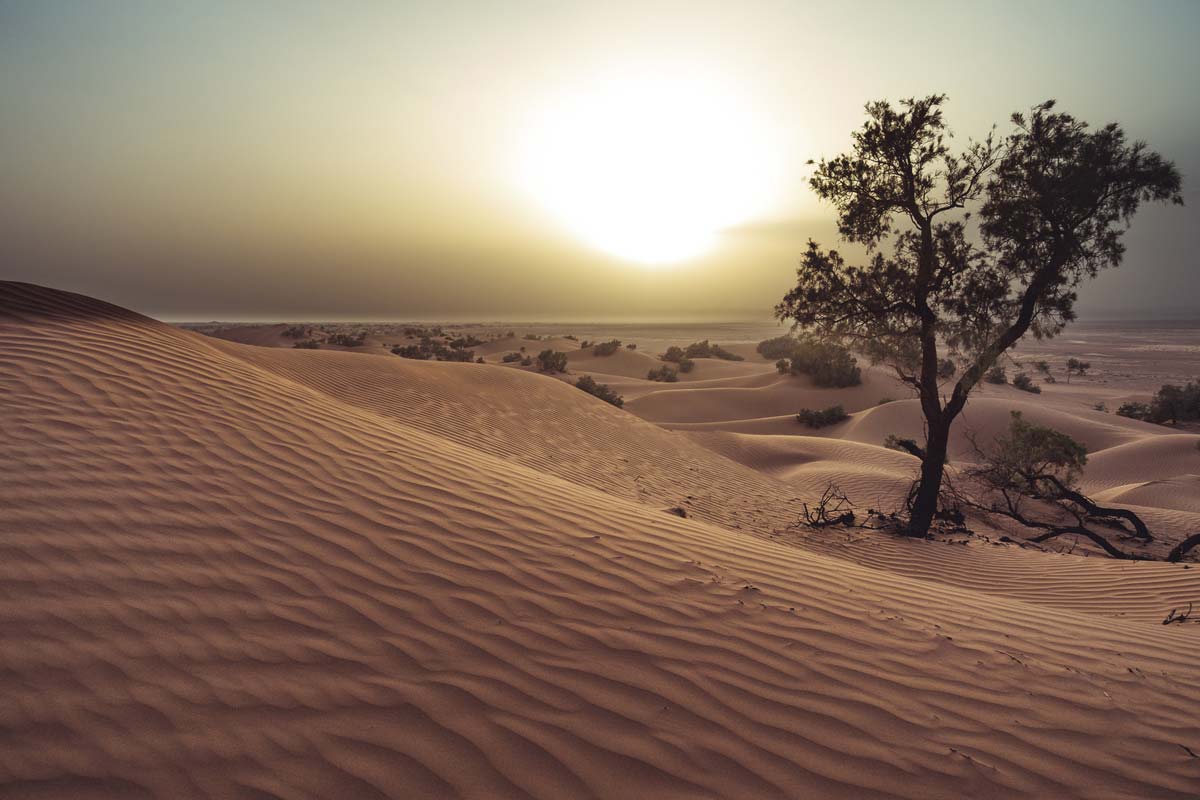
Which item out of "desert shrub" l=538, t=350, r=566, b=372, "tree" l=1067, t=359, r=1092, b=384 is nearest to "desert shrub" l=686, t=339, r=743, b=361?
"desert shrub" l=538, t=350, r=566, b=372

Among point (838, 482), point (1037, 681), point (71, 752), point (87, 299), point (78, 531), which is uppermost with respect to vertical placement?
point (87, 299)

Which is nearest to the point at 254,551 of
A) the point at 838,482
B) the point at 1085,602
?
the point at 1085,602

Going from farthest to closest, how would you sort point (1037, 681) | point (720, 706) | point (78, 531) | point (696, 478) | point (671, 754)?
1. point (696, 478)
2. point (78, 531)
3. point (1037, 681)
4. point (720, 706)
5. point (671, 754)

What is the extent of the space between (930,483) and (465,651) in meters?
8.59

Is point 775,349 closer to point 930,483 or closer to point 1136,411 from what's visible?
point 1136,411

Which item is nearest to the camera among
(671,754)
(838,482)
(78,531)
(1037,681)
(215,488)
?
(671,754)

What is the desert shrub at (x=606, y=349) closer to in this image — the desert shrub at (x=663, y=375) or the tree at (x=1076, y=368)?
the desert shrub at (x=663, y=375)

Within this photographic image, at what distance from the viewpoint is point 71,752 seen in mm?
1888

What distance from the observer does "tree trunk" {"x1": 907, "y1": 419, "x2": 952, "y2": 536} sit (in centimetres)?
869

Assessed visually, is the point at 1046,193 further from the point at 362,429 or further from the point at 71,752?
the point at 71,752

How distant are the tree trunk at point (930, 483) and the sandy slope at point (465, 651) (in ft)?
15.5

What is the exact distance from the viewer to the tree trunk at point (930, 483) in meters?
8.69

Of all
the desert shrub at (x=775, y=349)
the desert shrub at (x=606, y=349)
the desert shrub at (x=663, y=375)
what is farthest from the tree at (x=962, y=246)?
the desert shrub at (x=775, y=349)

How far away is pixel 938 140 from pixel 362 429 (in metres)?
8.88
